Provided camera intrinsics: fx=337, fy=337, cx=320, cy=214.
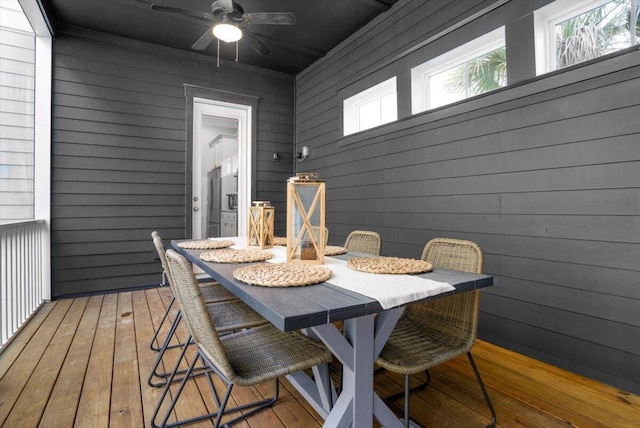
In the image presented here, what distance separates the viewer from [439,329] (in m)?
1.59

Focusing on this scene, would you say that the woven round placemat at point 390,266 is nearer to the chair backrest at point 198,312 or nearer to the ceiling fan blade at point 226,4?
the chair backrest at point 198,312

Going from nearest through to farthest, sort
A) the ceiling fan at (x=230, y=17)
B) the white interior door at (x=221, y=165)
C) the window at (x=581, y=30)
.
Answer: the window at (x=581, y=30) → the ceiling fan at (x=230, y=17) → the white interior door at (x=221, y=165)

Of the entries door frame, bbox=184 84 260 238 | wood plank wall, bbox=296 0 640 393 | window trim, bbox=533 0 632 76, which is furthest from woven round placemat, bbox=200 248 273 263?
door frame, bbox=184 84 260 238

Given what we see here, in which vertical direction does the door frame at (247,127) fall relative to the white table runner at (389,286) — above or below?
above

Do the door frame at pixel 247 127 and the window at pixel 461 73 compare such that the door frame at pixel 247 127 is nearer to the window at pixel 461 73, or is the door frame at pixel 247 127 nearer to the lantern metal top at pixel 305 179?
the window at pixel 461 73

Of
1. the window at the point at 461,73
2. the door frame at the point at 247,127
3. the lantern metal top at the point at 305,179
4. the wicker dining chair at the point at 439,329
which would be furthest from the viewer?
the door frame at the point at 247,127

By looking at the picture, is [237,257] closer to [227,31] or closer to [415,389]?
[415,389]

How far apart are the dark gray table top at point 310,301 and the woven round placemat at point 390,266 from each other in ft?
0.30

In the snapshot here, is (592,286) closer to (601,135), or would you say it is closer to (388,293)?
(601,135)

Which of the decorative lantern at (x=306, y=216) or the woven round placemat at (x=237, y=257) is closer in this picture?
the decorative lantern at (x=306, y=216)

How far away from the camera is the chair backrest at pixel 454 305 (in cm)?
146

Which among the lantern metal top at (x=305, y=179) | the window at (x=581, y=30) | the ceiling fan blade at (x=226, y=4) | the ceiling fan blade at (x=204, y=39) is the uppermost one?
the ceiling fan blade at (x=204, y=39)

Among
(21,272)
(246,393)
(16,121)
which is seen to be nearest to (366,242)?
(246,393)

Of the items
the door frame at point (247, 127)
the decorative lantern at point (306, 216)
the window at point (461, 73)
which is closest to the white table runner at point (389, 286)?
the decorative lantern at point (306, 216)
